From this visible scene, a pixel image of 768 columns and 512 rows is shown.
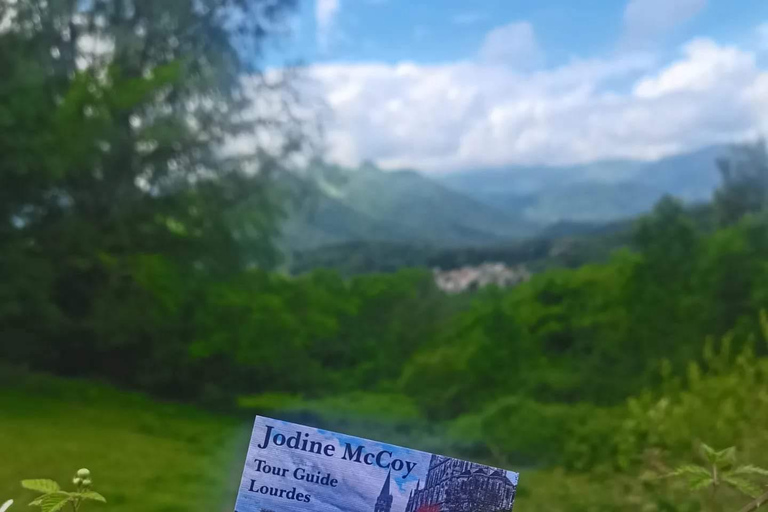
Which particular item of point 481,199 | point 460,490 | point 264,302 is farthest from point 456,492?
point 481,199

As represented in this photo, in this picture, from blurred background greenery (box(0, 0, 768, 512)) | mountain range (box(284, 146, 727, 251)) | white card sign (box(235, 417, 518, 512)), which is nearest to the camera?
white card sign (box(235, 417, 518, 512))

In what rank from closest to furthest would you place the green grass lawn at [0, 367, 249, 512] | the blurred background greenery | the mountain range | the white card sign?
the white card sign, the green grass lawn at [0, 367, 249, 512], the blurred background greenery, the mountain range

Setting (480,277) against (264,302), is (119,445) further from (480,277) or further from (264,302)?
(480,277)

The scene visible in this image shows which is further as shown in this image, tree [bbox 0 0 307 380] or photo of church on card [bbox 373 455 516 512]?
tree [bbox 0 0 307 380]

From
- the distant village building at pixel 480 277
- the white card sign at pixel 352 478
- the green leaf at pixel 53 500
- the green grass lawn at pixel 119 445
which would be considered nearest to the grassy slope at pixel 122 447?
the green grass lawn at pixel 119 445

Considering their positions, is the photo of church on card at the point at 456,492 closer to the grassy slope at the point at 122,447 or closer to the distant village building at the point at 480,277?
the grassy slope at the point at 122,447

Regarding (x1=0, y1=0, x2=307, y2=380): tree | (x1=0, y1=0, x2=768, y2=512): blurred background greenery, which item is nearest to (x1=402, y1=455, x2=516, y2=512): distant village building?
(x1=0, y1=0, x2=768, y2=512): blurred background greenery

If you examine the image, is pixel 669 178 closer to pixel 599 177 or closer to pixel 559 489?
pixel 599 177

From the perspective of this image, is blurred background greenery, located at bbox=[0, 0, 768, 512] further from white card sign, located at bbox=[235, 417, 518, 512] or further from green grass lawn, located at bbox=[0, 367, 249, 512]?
white card sign, located at bbox=[235, 417, 518, 512]

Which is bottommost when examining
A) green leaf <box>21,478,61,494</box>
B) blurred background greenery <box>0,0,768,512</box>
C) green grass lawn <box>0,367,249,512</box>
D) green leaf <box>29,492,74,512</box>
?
green leaf <box>29,492,74,512</box>
